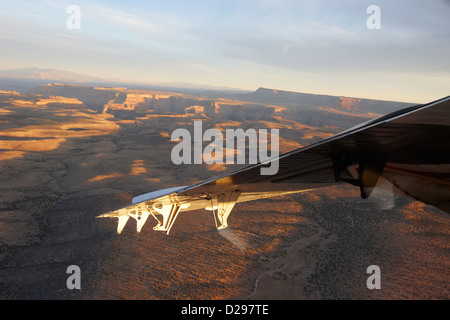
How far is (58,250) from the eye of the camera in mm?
20625

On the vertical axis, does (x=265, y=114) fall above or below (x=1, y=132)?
above

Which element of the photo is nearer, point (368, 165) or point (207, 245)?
point (368, 165)

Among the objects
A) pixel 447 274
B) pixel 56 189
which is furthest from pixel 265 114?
pixel 447 274

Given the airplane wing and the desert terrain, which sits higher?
the airplane wing

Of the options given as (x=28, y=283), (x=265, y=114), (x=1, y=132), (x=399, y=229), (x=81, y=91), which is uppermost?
(x=81, y=91)

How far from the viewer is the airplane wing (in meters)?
2.71

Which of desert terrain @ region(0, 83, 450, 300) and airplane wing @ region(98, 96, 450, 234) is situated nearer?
airplane wing @ region(98, 96, 450, 234)

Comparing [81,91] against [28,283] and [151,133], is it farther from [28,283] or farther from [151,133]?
[28,283]

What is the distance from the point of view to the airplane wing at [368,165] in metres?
2.71

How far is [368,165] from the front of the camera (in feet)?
12.1

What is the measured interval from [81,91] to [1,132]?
143 metres

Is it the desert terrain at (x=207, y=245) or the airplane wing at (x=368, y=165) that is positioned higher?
the airplane wing at (x=368, y=165)

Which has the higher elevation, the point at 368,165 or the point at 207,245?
the point at 368,165

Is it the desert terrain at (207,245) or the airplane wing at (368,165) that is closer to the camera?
the airplane wing at (368,165)
